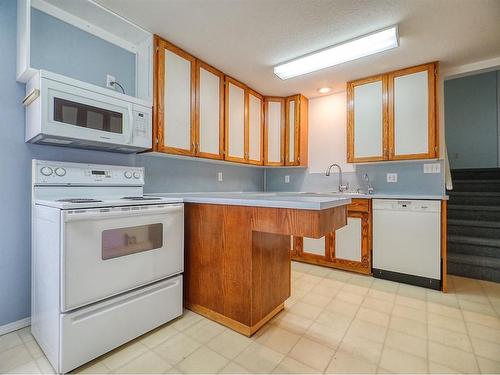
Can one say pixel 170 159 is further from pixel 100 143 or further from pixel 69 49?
pixel 69 49

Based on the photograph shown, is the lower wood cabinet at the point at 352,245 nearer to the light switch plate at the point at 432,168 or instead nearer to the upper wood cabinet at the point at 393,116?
the upper wood cabinet at the point at 393,116

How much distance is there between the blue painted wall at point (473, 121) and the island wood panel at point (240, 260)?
5.09m

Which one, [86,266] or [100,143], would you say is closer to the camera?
[86,266]

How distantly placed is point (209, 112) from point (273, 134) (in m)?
1.21

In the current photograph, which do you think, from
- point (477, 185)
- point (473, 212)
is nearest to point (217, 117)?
point (473, 212)

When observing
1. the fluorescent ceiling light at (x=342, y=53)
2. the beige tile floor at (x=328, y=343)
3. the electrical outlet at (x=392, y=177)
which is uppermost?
the fluorescent ceiling light at (x=342, y=53)

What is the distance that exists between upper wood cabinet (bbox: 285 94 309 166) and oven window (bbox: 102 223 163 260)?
7.43 ft

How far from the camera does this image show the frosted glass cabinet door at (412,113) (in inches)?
99.8

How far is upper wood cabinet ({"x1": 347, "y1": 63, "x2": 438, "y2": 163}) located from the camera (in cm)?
255

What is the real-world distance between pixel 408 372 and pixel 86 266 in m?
1.81

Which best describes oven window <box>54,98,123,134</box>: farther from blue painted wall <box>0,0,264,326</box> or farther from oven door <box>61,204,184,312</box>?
oven door <box>61,204,184,312</box>

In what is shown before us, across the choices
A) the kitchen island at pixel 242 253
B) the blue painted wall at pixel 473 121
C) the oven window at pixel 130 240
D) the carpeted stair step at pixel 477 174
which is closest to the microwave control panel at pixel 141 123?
the kitchen island at pixel 242 253

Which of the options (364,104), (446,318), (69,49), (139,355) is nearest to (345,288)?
(446,318)

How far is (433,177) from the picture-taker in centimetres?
275
